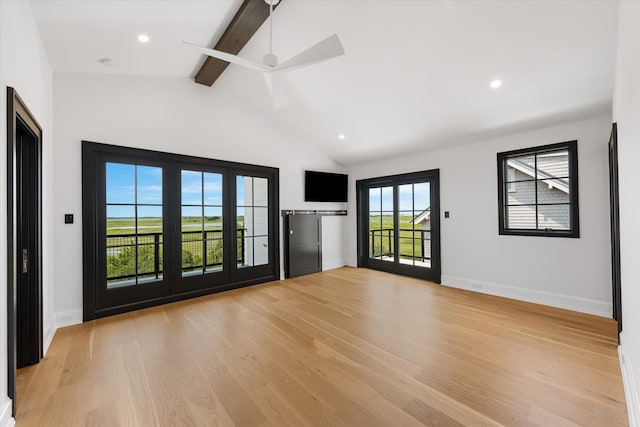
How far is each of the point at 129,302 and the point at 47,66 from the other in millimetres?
2858

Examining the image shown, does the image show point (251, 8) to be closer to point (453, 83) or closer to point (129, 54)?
point (129, 54)

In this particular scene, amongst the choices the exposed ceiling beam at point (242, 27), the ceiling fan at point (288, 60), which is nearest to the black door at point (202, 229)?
the exposed ceiling beam at point (242, 27)

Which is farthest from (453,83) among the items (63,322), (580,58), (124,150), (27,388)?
(63,322)

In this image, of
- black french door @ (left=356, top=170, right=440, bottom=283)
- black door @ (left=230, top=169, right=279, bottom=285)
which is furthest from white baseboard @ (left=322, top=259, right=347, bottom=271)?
black door @ (left=230, top=169, right=279, bottom=285)

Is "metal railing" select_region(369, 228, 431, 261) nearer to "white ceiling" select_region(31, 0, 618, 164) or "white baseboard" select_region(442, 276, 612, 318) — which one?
"white baseboard" select_region(442, 276, 612, 318)

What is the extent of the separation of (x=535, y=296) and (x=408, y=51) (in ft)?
11.9

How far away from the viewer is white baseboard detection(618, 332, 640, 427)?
150 centimetres

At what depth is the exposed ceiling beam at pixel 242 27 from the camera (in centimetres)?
268

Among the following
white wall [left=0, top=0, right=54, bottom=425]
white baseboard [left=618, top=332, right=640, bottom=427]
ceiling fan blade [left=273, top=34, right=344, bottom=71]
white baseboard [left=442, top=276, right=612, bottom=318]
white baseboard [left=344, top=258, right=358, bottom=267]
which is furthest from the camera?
white baseboard [left=344, top=258, right=358, bottom=267]

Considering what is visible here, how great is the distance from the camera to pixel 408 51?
295 cm

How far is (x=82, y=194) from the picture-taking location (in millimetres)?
3309

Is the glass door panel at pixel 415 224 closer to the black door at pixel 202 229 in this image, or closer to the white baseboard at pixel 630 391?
the white baseboard at pixel 630 391

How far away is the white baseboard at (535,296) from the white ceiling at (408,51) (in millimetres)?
2283

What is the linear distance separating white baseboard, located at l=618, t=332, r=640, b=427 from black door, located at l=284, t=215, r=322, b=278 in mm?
4372
